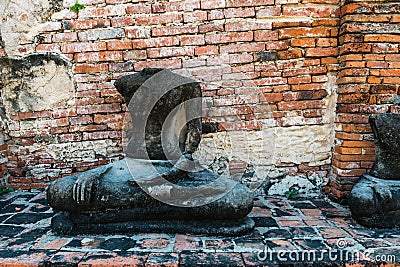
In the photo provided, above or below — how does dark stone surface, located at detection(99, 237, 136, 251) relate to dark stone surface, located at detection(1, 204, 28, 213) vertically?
Answer: below

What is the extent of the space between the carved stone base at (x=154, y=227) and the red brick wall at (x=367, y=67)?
1521 millimetres

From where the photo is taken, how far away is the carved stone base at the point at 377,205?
2.50 meters

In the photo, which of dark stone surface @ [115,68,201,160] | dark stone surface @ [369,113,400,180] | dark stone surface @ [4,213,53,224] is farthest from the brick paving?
dark stone surface @ [115,68,201,160]

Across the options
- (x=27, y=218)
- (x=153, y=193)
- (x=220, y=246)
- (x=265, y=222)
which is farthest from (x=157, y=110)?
(x=27, y=218)

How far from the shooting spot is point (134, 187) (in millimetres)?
2449

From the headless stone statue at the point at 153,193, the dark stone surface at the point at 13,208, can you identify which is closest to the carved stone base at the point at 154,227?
the headless stone statue at the point at 153,193

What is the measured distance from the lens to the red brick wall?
2990 millimetres

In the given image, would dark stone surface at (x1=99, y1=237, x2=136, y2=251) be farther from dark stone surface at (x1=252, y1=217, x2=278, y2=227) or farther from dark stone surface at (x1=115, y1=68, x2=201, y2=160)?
dark stone surface at (x1=252, y1=217, x2=278, y2=227)

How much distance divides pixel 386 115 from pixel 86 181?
266cm

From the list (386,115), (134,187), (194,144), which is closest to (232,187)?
(194,144)

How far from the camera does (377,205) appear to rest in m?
2.49

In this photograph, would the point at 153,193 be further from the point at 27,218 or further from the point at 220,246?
the point at 27,218

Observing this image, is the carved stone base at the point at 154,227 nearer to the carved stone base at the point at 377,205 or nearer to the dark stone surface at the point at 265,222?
the dark stone surface at the point at 265,222

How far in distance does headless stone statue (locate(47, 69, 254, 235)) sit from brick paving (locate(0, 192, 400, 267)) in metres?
0.10
